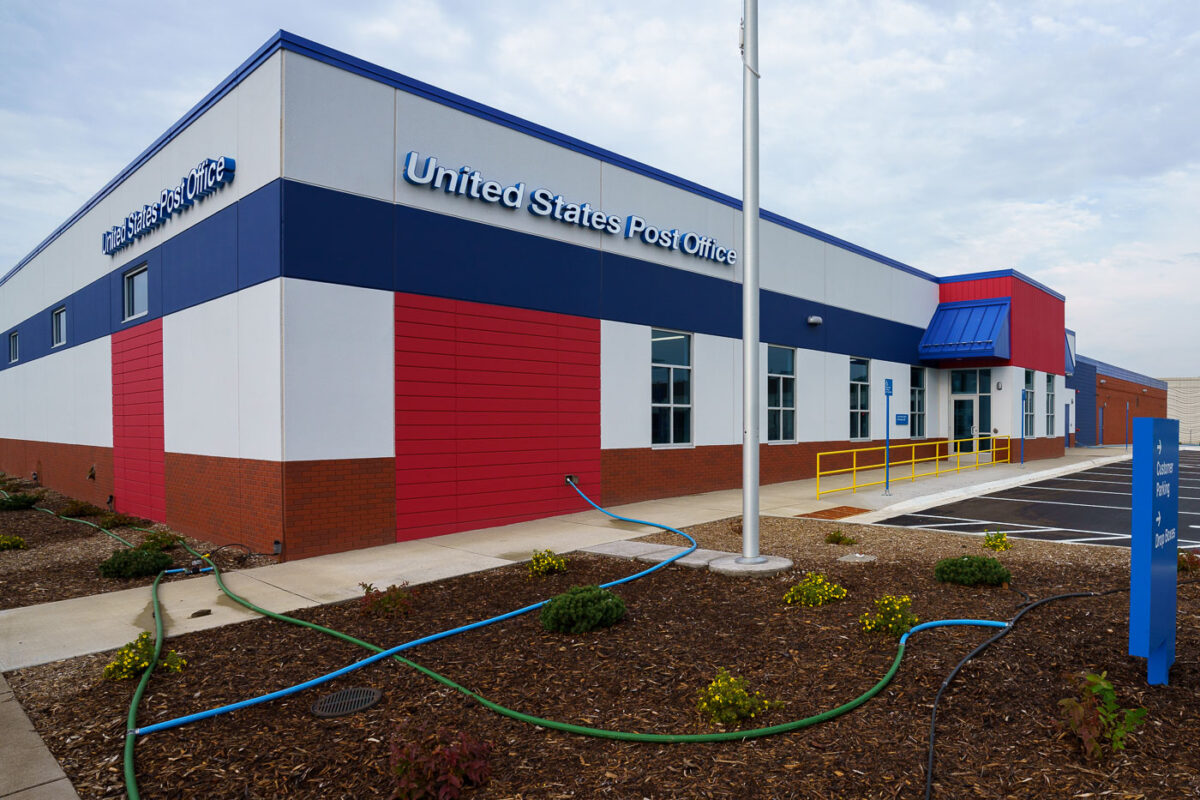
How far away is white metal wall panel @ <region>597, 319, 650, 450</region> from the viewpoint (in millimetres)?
14742

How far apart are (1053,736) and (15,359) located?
3118 centimetres

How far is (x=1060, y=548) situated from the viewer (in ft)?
32.0

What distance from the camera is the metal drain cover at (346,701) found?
4723mm

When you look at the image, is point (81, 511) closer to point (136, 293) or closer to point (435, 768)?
point (136, 293)

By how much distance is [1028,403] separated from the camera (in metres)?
28.2

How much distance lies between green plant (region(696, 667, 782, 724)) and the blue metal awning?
24071 mm

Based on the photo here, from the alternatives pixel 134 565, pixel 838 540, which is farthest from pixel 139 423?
pixel 838 540

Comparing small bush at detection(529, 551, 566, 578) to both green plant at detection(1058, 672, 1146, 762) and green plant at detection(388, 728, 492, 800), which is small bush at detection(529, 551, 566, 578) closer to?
green plant at detection(388, 728, 492, 800)

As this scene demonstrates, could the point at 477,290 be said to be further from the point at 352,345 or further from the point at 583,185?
the point at 583,185

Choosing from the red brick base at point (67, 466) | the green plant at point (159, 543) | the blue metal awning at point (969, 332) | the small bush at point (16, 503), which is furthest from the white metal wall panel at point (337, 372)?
the blue metal awning at point (969, 332)

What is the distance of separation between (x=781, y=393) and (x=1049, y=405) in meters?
17.8

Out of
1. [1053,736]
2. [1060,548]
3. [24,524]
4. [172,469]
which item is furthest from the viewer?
[24,524]

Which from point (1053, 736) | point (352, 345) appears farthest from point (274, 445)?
point (1053, 736)

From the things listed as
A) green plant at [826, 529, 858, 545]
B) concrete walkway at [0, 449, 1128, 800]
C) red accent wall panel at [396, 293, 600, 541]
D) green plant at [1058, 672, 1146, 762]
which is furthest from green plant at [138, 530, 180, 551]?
green plant at [1058, 672, 1146, 762]
